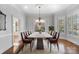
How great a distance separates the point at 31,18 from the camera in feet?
31.1

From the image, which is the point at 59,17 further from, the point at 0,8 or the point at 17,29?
the point at 0,8

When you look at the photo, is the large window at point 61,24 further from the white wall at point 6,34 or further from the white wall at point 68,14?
the white wall at point 6,34

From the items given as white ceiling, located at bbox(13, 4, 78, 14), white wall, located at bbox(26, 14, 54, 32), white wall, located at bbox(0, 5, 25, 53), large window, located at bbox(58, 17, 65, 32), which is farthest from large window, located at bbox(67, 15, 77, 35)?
white wall, located at bbox(0, 5, 25, 53)

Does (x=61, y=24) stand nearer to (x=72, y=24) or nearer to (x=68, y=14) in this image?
(x=68, y=14)

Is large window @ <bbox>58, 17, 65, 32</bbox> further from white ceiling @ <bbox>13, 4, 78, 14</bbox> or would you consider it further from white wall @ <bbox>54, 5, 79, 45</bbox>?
white ceiling @ <bbox>13, 4, 78, 14</bbox>

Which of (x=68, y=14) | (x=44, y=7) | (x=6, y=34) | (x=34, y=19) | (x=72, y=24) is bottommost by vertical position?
(x=6, y=34)

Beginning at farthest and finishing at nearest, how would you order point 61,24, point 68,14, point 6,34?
point 61,24, point 68,14, point 6,34

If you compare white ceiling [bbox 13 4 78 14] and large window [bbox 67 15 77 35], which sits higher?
white ceiling [bbox 13 4 78 14]

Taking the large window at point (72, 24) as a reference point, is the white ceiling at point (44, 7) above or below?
above

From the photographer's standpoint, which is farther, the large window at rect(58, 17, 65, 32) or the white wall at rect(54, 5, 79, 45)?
the large window at rect(58, 17, 65, 32)

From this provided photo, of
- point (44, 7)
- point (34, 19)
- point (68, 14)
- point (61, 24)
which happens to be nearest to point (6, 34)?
point (44, 7)

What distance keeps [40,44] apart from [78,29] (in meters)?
2.10

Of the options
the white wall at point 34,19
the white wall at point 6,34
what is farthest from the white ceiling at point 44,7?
the white wall at point 34,19
